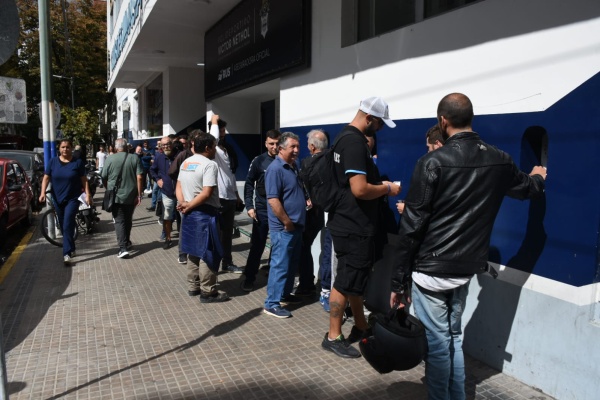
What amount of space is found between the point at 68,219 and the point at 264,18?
14.1ft

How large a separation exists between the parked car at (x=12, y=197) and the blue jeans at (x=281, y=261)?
5560 mm

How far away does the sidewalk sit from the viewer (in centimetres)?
341

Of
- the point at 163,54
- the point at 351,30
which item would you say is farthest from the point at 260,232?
the point at 163,54

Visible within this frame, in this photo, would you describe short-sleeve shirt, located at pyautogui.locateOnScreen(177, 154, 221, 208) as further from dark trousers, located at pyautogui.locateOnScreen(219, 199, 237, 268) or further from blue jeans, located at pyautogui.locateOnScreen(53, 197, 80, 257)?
blue jeans, located at pyautogui.locateOnScreen(53, 197, 80, 257)

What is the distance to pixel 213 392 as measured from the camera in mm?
3379

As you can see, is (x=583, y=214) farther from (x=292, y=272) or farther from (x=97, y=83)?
(x=97, y=83)

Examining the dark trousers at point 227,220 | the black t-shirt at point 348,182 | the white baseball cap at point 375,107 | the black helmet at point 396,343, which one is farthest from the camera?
the dark trousers at point 227,220

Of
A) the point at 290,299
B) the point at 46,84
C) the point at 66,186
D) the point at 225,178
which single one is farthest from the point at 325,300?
the point at 46,84

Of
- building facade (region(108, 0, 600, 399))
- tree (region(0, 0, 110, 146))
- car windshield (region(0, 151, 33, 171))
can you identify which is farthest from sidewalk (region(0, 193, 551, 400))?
tree (region(0, 0, 110, 146))

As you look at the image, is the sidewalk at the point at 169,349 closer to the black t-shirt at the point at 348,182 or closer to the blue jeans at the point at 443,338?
the blue jeans at the point at 443,338

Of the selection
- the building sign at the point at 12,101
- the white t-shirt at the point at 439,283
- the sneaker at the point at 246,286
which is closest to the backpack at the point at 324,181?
the white t-shirt at the point at 439,283

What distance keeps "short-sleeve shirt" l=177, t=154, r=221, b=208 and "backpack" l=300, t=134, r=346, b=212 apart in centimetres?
138

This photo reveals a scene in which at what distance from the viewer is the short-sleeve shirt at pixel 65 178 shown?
6.70 metres

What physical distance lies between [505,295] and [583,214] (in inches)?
34.4
